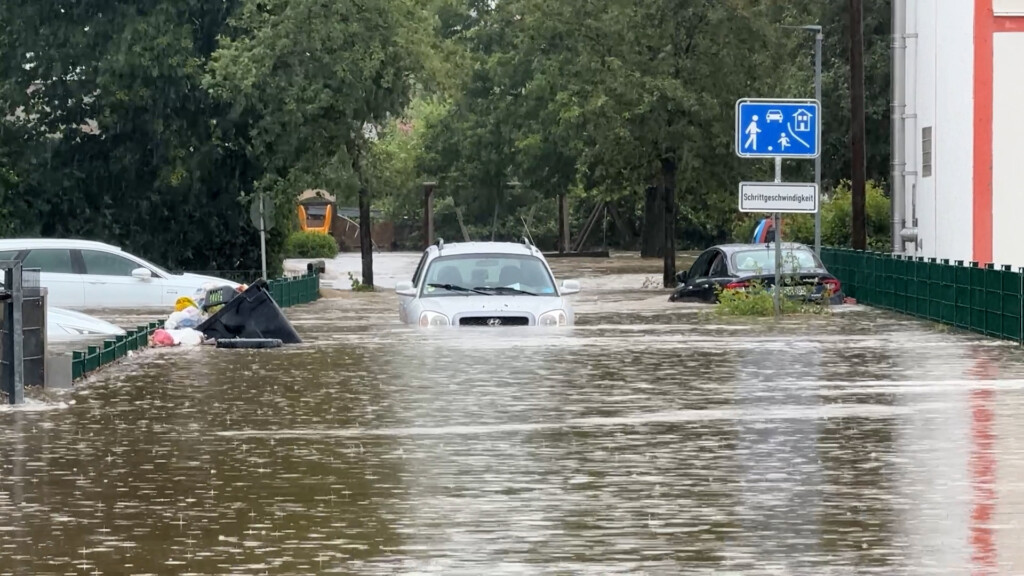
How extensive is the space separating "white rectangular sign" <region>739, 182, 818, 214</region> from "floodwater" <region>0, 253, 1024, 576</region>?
8.18m

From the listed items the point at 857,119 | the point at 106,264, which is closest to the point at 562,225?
the point at 857,119

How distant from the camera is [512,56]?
78.5m

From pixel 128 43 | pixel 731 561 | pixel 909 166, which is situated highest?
pixel 128 43

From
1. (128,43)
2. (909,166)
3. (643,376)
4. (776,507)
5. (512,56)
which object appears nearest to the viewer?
(776,507)

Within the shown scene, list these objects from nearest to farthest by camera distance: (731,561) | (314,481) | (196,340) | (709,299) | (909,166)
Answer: (731,561), (314,481), (196,340), (709,299), (909,166)

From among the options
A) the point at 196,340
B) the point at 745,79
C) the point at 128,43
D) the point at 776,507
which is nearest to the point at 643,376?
the point at 196,340

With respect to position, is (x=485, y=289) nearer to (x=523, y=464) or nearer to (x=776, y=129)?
(x=776, y=129)

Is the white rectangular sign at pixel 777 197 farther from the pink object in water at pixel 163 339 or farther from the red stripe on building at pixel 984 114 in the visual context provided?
the pink object in water at pixel 163 339

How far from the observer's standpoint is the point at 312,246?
8194 cm

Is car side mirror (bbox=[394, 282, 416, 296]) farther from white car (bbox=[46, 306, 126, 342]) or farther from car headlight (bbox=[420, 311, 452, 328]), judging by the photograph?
white car (bbox=[46, 306, 126, 342])

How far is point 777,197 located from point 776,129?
134cm

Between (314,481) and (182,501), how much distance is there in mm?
1032

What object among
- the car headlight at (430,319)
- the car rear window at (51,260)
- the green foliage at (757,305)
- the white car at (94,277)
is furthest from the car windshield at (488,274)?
the car rear window at (51,260)

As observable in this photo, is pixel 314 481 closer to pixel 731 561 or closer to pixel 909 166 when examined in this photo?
pixel 731 561
